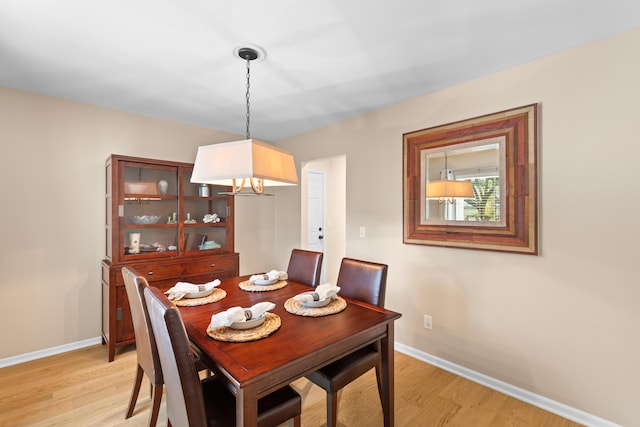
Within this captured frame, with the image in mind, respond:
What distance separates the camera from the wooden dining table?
3.63ft

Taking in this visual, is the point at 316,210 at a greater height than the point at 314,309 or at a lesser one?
greater

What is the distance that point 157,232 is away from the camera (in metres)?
3.03

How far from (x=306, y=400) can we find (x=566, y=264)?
1997 millimetres

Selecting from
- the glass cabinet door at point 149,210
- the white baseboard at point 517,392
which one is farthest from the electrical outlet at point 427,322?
the glass cabinet door at point 149,210

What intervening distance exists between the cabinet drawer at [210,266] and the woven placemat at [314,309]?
5.09 ft

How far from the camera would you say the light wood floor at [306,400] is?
1876mm

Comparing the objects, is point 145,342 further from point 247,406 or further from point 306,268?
point 306,268

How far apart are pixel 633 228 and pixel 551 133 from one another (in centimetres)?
74

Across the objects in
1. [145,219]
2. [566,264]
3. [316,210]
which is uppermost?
[316,210]

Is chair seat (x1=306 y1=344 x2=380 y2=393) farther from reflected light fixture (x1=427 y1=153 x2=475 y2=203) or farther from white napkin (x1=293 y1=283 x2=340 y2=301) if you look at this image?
reflected light fixture (x1=427 y1=153 x2=475 y2=203)

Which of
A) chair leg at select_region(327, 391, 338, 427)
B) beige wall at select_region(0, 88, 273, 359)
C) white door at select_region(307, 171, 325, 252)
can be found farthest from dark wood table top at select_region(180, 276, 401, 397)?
white door at select_region(307, 171, 325, 252)

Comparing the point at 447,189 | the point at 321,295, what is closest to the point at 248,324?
the point at 321,295

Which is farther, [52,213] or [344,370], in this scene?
[52,213]

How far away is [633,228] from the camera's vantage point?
5.62 ft
